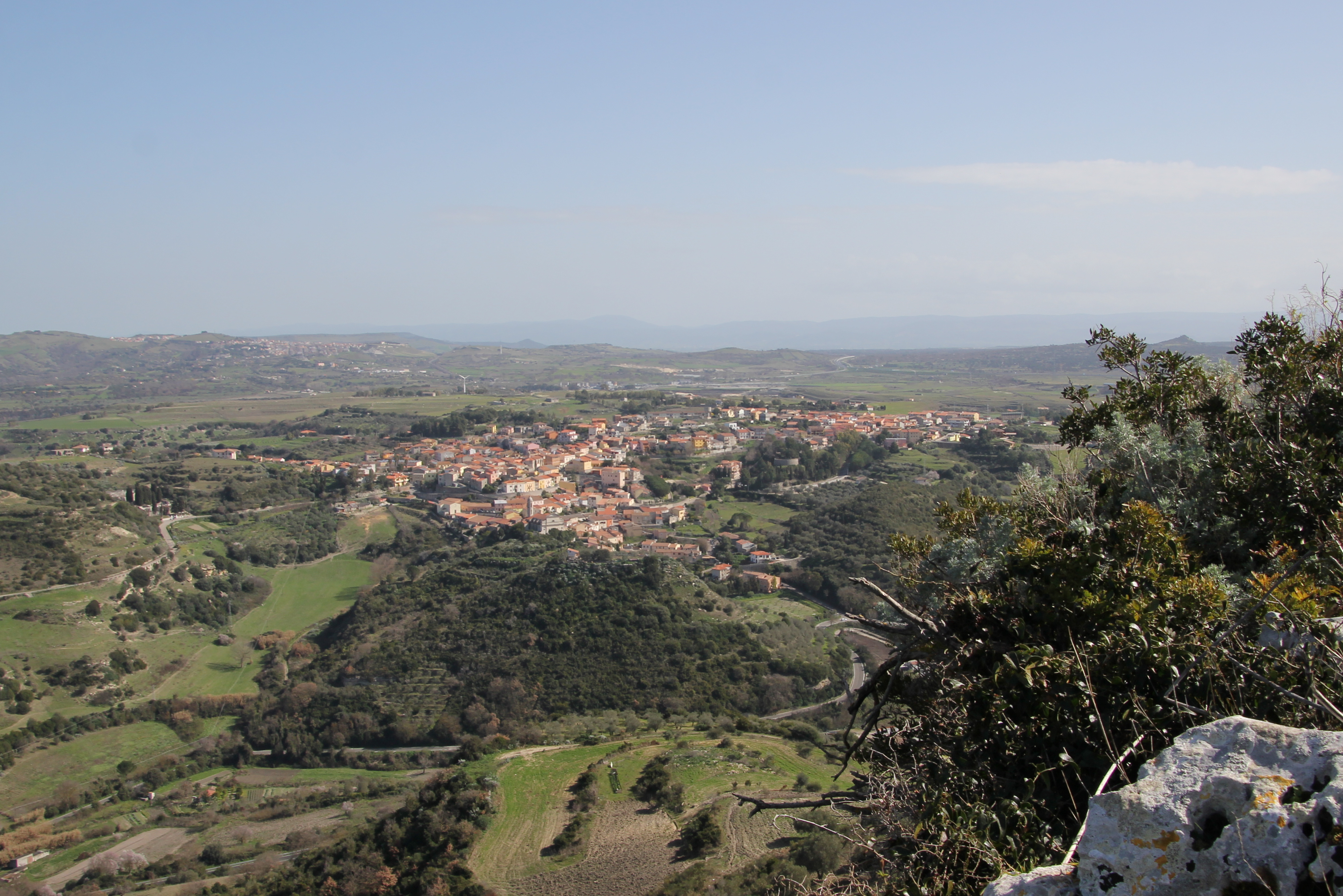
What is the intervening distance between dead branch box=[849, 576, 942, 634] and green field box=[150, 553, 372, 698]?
78.5ft

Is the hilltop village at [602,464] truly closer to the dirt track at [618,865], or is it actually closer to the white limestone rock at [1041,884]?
the dirt track at [618,865]

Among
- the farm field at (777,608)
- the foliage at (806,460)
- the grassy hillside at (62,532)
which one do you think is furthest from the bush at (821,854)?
the foliage at (806,460)

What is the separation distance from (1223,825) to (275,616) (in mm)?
31097

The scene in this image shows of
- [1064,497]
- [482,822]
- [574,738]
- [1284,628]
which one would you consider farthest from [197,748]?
[1284,628]

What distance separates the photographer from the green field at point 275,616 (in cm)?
2325

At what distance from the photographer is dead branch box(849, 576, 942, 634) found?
3.11 m

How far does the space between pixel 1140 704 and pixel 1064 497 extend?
2.98 m

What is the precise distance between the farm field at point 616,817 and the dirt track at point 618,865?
14 millimetres

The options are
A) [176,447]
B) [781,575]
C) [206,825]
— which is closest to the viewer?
[206,825]

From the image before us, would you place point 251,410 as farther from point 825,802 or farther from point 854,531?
point 825,802

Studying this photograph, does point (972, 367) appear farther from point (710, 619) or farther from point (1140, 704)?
point (1140, 704)

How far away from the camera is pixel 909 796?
2797 millimetres

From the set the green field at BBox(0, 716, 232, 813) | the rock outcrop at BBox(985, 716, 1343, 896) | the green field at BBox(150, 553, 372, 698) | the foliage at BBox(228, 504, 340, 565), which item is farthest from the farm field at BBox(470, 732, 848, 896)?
the foliage at BBox(228, 504, 340, 565)

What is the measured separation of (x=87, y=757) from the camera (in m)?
19.2
